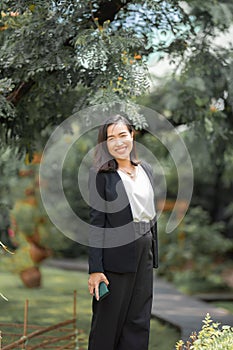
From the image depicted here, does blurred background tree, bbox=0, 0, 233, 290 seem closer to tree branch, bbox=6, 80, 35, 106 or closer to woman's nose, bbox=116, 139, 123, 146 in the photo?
tree branch, bbox=6, 80, 35, 106

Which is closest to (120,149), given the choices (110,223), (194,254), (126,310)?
(110,223)

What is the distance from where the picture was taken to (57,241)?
11547 mm

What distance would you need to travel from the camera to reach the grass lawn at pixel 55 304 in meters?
5.69

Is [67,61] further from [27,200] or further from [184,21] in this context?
[27,200]

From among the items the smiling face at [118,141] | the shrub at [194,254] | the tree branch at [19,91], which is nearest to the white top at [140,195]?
the smiling face at [118,141]

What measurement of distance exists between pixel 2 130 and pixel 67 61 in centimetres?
92

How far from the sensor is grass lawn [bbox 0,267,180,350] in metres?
5.69

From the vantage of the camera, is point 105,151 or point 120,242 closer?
point 120,242

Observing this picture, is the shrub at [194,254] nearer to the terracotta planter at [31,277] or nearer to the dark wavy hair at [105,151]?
the terracotta planter at [31,277]

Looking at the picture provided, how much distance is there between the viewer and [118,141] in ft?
11.5

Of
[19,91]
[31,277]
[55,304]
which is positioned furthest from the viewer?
[31,277]

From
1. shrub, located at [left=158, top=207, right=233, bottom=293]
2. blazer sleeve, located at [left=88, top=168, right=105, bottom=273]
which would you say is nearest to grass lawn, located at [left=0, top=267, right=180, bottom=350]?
shrub, located at [left=158, top=207, right=233, bottom=293]

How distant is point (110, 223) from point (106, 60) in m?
1.06

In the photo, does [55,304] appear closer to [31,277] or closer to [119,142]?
[31,277]
